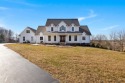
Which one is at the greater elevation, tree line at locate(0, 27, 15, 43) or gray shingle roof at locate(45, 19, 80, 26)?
gray shingle roof at locate(45, 19, 80, 26)

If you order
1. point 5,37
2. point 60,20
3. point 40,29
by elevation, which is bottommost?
point 5,37

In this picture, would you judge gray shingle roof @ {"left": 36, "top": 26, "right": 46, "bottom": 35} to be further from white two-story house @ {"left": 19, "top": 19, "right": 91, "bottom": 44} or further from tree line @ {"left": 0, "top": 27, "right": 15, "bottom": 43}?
tree line @ {"left": 0, "top": 27, "right": 15, "bottom": 43}

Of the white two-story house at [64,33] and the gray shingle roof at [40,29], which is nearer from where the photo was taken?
the white two-story house at [64,33]

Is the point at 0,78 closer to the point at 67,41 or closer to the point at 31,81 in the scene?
the point at 31,81

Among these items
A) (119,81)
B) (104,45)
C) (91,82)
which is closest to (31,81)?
(91,82)

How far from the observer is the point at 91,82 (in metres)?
7.34

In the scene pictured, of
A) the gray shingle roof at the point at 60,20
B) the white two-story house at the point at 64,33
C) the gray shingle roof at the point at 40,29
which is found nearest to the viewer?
the white two-story house at the point at 64,33

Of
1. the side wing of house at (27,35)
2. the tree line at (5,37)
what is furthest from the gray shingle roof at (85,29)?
the tree line at (5,37)

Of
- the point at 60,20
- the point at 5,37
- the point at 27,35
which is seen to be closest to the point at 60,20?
the point at 60,20

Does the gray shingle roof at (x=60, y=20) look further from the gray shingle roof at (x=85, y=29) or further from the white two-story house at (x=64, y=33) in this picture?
the gray shingle roof at (x=85, y=29)

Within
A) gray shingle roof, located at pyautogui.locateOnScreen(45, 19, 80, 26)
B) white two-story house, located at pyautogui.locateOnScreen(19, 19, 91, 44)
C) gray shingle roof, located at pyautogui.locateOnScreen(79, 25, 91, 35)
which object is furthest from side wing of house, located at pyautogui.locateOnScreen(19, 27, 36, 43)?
gray shingle roof, located at pyautogui.locateOnScreen(79, 25, 91, 35)

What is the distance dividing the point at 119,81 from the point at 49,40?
119 ft

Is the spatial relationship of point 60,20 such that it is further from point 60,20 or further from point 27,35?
point 27,35

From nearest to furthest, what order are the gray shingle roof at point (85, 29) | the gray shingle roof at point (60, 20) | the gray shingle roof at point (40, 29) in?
the gray shingle roof at point (60, 20) < the gray shingle roof at point (85, 29) < the gray shingle roof at point (40, 29)
